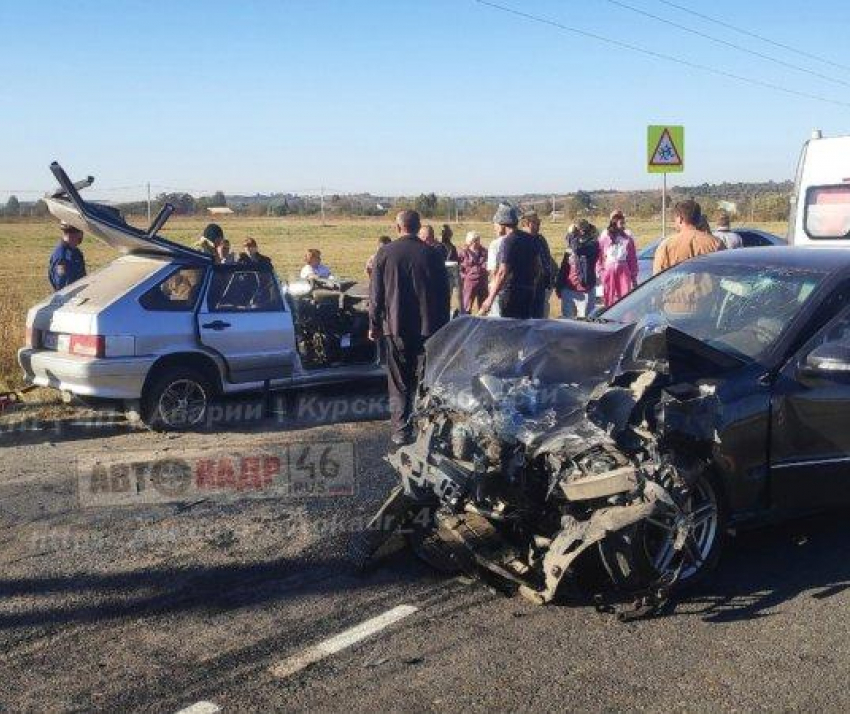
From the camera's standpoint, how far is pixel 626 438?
4332 mm

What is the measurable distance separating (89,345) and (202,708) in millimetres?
4794

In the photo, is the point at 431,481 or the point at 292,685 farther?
the point at 431,481

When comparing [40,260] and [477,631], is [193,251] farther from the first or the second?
[40,260]

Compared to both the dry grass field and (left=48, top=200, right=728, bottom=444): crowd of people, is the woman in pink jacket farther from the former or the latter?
the dry grass field

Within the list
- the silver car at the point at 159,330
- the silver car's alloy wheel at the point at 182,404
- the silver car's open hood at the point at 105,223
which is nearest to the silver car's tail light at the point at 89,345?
the silver car at the point at 159,330

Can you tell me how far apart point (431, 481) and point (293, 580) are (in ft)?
3.14

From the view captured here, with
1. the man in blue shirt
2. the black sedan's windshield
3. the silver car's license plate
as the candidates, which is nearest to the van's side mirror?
the black sedan's windshield

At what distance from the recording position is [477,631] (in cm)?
425

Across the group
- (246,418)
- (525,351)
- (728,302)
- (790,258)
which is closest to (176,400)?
(246,418)

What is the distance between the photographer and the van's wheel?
8.12 m

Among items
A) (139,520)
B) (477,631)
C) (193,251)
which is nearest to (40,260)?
(193,251)

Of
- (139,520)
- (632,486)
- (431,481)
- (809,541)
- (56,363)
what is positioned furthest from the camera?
(56,363)

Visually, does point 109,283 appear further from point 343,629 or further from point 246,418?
point 343,629

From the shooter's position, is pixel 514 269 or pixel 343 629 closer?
pixel 343 629
